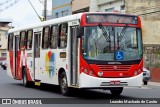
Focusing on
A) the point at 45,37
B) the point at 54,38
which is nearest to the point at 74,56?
the point at 54,38

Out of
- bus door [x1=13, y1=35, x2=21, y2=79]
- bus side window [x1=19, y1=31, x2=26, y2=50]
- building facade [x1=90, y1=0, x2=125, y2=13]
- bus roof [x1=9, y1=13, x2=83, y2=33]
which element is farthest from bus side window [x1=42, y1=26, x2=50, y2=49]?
building facade [x1=90, y1=0, x2=125, y2=13]

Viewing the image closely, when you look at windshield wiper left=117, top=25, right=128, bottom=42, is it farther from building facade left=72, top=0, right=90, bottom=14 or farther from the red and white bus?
building facade left=72, top=0, right=90, bottom=14

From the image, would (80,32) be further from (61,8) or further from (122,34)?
(61,8)

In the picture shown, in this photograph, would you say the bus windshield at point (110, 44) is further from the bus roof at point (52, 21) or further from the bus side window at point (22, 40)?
the bus side window at point (22, 40)

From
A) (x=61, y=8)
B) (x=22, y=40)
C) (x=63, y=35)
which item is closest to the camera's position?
(x=63, y=35)

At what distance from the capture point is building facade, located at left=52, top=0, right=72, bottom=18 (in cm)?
5655

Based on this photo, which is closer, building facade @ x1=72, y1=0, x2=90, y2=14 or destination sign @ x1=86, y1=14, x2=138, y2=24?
destination sign @ x1=86, y1=14, x2=138, y2=24

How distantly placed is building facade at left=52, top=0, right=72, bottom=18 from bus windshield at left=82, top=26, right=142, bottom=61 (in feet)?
129

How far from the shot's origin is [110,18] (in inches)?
659

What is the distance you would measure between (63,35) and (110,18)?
2319 millimetres

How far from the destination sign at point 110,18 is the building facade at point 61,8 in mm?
38849

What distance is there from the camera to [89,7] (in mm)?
50375

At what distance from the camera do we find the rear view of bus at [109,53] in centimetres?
1616

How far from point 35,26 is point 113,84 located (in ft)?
22.1
